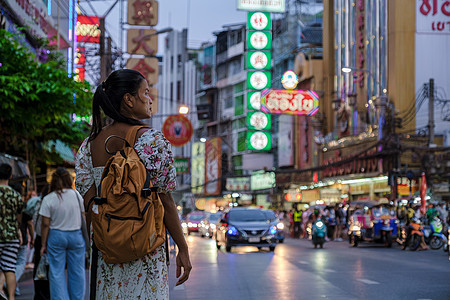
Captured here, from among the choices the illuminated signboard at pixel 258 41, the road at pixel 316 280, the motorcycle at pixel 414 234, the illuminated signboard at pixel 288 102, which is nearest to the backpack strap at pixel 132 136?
the road at pixel 316 280

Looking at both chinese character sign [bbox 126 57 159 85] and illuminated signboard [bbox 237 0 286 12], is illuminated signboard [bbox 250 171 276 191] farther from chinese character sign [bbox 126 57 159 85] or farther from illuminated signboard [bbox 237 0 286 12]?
chinese character sign [bbox 126 57 159 85]

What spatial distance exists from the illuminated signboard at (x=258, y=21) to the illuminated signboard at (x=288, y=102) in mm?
12784

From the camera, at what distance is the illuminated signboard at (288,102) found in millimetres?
52875

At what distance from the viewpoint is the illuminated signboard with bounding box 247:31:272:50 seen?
2586 inches

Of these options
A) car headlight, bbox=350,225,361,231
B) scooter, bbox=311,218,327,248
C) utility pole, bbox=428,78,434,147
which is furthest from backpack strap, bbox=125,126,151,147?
utility pole, bbox=428,78,434,147

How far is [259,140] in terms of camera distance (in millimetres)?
72875

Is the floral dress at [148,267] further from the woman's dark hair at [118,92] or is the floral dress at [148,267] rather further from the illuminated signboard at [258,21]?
the illuminated signboard at [258,21]

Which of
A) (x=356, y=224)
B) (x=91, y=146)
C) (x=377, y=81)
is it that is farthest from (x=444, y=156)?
(x=91, y=146)

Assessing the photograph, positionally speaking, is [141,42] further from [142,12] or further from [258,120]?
[258,120]

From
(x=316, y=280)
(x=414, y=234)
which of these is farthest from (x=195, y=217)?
(x=316, y=280)

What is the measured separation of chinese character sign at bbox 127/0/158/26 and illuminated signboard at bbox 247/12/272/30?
24.5 m

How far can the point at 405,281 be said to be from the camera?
15164 millimetres

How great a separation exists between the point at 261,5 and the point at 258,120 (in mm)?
9261

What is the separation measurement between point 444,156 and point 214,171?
66455 mm
